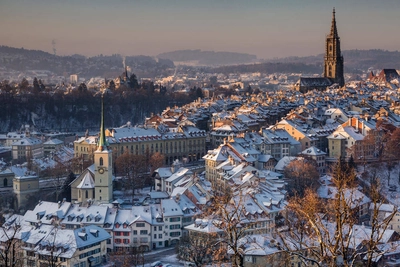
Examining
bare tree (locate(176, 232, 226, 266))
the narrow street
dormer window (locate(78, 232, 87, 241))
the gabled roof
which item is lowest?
the narrow street

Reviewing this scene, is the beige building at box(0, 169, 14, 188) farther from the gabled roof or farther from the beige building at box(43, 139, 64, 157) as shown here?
the beige building at box(43, 139, 64, 157)

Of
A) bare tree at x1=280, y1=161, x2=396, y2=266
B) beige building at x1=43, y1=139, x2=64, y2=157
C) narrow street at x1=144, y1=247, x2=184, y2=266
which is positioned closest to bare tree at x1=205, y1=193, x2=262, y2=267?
bare tree at x1=280, y1=161, x2=396, y2=266

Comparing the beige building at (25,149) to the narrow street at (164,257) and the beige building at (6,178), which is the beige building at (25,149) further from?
the narrow street at (164,257)

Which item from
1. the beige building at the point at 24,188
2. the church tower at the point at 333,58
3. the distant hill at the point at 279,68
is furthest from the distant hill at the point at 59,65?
the beige building at the point at 24,188

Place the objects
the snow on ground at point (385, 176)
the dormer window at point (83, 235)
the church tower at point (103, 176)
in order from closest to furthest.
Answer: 1. the dormer window at point (83, 235)
2. the church tower at point (103, 176)
3. the snow on ground at point (385, 176)

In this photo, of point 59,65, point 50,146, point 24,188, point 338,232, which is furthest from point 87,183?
point 59,65

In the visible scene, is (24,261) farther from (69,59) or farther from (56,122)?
(69,59)

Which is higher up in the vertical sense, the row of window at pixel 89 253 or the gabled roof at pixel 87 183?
the gabled roof at pixel 87 183

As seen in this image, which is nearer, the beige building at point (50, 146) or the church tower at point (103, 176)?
the church tower at point (103, 176)
